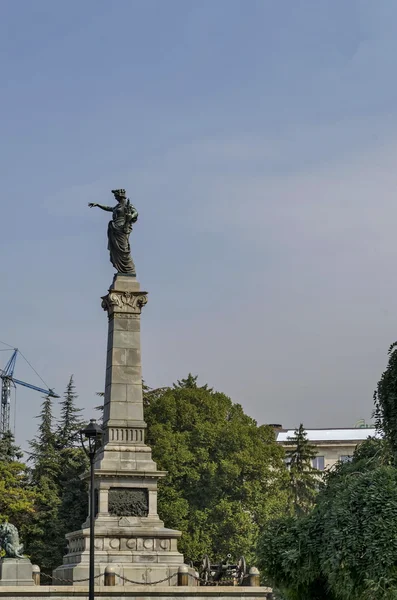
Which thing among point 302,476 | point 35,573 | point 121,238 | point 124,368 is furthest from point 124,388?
point 302,476

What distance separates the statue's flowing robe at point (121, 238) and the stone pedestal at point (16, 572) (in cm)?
1065

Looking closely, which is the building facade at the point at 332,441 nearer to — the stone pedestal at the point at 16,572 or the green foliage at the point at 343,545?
the stone pedestal at the point at 16,572

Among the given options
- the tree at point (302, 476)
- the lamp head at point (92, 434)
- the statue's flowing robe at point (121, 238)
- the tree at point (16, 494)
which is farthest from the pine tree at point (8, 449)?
the lamp head at point (92, 434)

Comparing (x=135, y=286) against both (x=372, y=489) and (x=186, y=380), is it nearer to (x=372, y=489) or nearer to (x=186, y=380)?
(x=372, y=489)

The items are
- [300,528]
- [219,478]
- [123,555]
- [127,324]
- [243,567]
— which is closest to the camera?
[300,528]

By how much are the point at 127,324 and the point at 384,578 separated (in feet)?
66.9

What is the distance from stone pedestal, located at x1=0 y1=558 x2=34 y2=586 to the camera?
3269cm

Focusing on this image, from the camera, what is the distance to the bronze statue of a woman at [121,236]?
38.6 meters

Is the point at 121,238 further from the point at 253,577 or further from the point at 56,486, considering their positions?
the point at 56,486

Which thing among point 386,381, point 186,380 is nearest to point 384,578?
point 386,381

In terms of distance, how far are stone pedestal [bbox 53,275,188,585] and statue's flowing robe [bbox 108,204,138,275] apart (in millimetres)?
1174

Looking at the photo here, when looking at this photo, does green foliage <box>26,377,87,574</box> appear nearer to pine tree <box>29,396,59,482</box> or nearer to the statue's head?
pine tree <box>29,396,59,482</box>

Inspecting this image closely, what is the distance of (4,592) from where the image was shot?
99.6 feet

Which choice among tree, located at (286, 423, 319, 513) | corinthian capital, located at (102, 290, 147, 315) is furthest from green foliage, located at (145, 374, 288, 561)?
corinthian capital, located at (102, 290, 147, 315)
